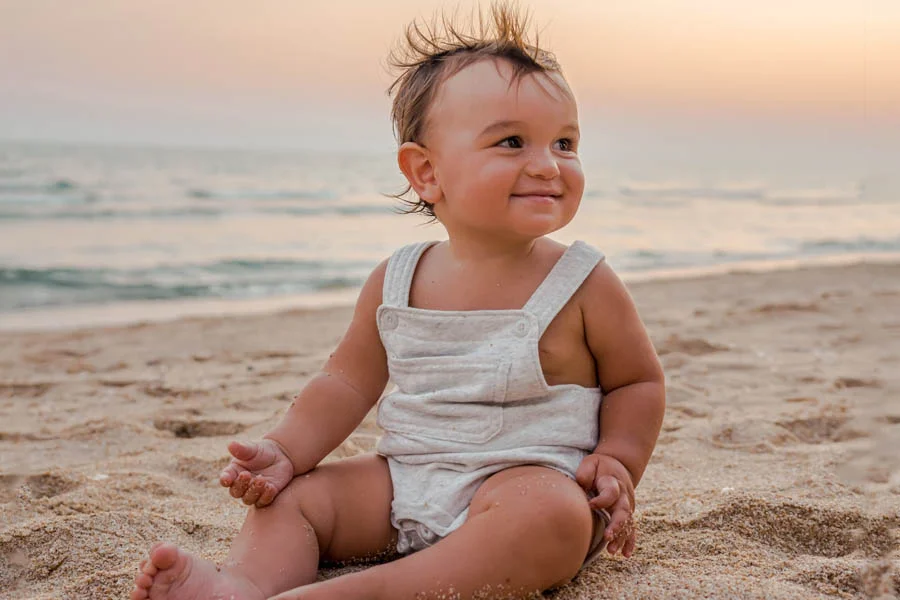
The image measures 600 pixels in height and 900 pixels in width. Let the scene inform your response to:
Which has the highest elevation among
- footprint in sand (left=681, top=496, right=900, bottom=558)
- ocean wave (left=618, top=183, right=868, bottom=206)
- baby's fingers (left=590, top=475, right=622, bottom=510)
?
baby's fingers (left=590, top=475, right=622, bottom=510)

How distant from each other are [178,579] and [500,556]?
23.9 inches

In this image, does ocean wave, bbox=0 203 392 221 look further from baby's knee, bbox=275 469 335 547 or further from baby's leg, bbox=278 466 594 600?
baby's leg, bbox=278 466 594 600

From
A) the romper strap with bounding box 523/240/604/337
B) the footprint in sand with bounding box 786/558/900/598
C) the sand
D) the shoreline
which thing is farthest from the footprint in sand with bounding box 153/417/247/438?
the shoreline

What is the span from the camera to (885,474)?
2441mm

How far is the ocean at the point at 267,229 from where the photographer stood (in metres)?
8.04

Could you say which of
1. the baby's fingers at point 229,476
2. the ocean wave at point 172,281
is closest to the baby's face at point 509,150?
the baby's fingers at point 229,476

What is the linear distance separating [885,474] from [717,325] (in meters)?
3.15

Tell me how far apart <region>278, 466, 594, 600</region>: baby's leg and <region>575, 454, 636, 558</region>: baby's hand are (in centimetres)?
5

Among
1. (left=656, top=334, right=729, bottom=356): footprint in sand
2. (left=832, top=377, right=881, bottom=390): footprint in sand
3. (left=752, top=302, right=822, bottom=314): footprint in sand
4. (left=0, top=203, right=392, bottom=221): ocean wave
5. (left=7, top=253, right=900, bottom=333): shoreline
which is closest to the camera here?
(left=832, top=377, right=881, bottom=390): footprint in sand

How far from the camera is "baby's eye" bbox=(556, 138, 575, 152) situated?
214 cm

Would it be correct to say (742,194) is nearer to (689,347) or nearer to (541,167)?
(689,347)

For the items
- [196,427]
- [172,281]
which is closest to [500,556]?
[196,427]

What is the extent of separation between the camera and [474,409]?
207 centimetres

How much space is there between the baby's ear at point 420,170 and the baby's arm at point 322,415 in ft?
0.85
